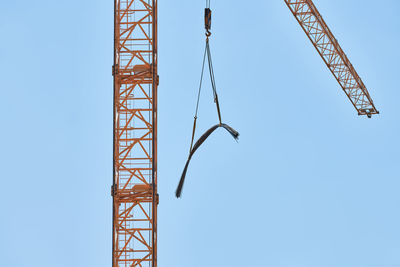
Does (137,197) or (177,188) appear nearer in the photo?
(177,188)

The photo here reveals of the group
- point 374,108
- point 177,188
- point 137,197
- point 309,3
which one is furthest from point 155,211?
point 374,108

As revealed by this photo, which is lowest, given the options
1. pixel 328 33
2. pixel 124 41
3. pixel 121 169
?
pixel 121 169

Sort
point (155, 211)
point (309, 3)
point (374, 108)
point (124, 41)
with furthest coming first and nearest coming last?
1. point (374, 108)
2. point (309, 3)
3. point (124, 41)
4. point (155, 211)

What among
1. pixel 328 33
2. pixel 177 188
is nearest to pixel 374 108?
pixel 328 33

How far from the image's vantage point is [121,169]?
4456 centimetres

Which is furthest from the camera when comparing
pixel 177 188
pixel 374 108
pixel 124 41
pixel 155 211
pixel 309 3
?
pixel 374 108

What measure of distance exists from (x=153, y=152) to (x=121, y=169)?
2.02 metres

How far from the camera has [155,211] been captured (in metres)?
44.0

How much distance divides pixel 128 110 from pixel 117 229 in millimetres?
6858

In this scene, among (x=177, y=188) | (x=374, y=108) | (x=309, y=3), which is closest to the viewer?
(x=177, y=188)

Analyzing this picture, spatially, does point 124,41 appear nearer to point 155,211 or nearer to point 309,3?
point 155,211

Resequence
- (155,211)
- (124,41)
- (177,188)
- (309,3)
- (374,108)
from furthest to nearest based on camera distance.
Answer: (374,108) → (309,3) → (124,41) → (155,211) → (177,188)

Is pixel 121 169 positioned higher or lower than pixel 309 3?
lower

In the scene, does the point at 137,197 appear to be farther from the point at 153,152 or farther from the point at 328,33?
the point at 328,33
